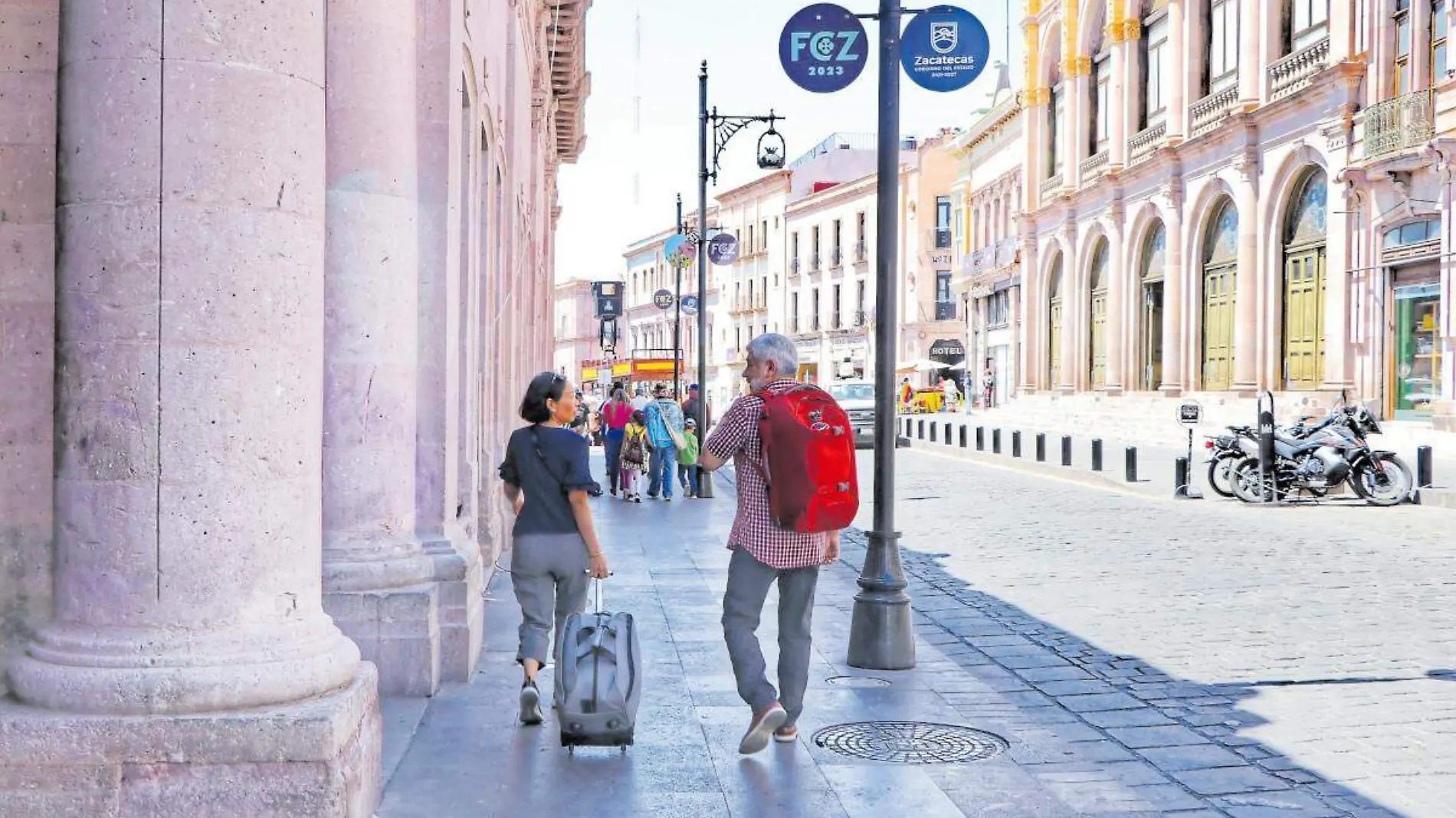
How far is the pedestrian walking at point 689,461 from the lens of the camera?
19.2 meters

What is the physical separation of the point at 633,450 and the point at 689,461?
199 cm

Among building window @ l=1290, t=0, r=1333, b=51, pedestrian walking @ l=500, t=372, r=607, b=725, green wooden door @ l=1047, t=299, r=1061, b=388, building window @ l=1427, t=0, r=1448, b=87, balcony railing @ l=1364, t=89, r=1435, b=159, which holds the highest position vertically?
building window @ l=1290, t=0, r=1333, b=51

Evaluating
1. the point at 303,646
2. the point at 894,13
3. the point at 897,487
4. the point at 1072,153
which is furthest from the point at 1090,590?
the point at 1072,153

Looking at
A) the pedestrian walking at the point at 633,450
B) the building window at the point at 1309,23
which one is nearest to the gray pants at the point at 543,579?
the pedestrian walking at the point at 633,450

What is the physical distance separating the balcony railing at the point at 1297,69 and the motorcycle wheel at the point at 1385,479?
571 inches

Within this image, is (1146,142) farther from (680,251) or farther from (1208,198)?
(680,251)

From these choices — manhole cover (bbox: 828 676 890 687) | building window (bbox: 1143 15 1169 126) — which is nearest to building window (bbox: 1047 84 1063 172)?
building window (bbox: 1143 15 1169 126)

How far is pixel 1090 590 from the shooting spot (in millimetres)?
11562

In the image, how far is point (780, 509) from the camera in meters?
6.22

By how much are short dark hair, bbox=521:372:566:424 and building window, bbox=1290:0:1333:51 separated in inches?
1117

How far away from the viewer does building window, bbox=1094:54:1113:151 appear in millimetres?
45469

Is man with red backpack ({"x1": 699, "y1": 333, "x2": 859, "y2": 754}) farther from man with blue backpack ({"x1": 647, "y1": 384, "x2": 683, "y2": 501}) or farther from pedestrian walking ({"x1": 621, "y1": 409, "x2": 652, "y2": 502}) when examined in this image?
pedestrian walking ({"x1": 621, "y1": 409, "x2": 652, "y2": 502})

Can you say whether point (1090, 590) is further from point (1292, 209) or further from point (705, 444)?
point (1292, 209)

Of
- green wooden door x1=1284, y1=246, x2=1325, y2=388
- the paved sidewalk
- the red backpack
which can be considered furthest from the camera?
green wooden door x1=1284, y1=246, x2=1325, y2=388
